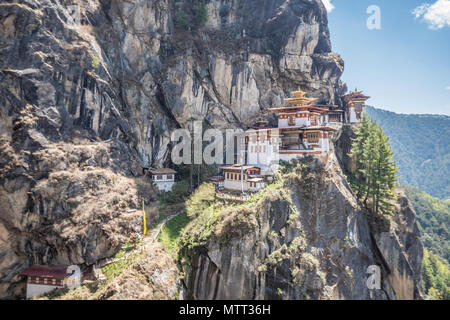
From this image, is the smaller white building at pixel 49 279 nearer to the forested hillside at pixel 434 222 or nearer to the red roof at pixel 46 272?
the red roof at pixel 46 272

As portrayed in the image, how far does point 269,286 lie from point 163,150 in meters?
26.3

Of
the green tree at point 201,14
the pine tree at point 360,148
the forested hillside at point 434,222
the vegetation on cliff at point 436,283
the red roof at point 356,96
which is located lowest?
the vegetation on cliff at point 436,283

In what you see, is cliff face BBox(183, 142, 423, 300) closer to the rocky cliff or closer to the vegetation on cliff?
the rocky cliff

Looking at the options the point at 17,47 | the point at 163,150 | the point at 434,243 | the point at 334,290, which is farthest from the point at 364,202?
the point at 434,243

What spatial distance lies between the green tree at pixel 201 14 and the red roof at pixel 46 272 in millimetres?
47769

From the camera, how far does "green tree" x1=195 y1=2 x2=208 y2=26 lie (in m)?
51.5

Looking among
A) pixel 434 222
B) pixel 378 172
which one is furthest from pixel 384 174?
pixel 434 222

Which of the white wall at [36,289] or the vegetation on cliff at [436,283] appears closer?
the white wall at [36,289]

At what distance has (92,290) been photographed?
21891mm

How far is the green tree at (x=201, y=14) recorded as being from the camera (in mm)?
51469

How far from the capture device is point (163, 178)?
39.0m

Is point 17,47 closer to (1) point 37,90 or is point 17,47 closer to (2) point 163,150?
(1) point 37,90

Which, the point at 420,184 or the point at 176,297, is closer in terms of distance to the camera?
the point at 176,297

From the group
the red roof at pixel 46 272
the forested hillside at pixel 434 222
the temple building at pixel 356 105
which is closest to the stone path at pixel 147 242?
the red roof at pixel 46 272
